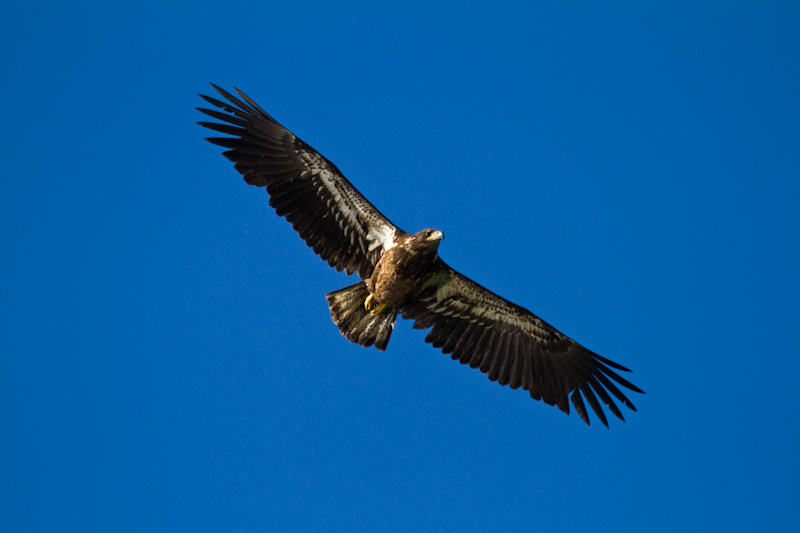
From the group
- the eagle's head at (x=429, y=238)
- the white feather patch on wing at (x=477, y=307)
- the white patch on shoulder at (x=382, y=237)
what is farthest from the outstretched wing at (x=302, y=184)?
the white feather patch on wing at (x=477, y=307)

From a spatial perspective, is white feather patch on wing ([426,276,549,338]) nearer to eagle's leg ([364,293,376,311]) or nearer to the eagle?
the eagle

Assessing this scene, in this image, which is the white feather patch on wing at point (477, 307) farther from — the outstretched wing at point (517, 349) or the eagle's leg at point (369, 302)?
the eagle's leg at point (369, 302)

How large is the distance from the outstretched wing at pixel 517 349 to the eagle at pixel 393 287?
17 mm

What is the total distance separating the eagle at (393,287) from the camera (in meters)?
12.9

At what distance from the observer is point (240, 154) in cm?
1287

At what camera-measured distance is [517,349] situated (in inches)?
553

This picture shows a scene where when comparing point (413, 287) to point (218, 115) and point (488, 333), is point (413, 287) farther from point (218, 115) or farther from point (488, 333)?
point (218, 115)

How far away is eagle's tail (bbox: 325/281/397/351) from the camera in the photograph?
13383 mm

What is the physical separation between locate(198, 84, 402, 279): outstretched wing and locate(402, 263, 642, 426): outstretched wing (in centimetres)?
157

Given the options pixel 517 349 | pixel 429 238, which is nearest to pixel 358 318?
pixel 429 238

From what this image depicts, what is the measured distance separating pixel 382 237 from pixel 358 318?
54.2 inches

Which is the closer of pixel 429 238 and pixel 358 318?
pixel 429 238

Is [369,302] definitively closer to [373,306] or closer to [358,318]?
[373,306]

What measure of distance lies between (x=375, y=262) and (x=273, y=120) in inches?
106
